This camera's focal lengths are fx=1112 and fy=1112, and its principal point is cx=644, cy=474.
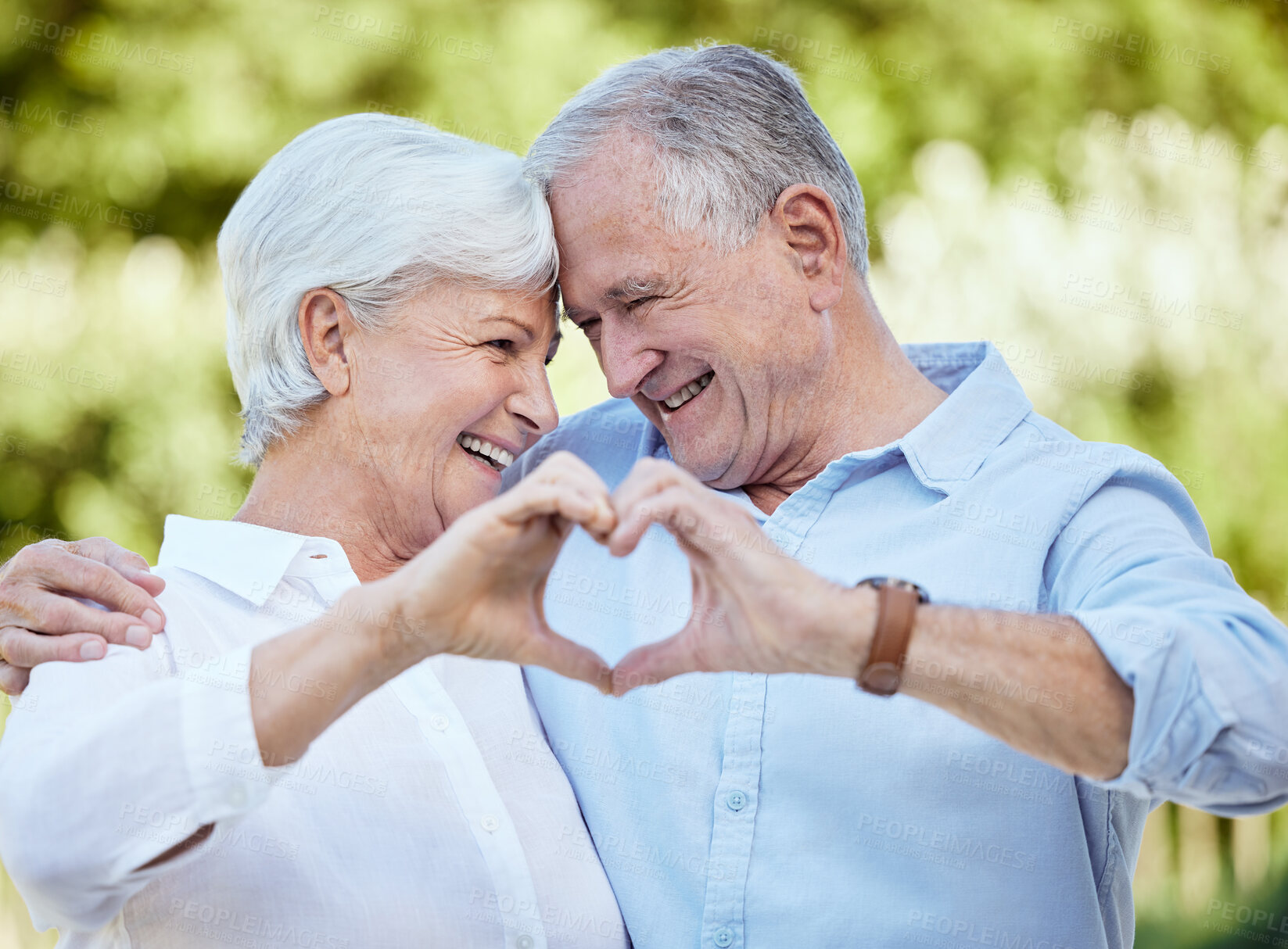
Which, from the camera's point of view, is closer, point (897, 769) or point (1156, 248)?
point (897, 769)

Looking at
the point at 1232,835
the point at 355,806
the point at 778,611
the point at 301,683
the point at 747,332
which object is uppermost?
the point at 747,332

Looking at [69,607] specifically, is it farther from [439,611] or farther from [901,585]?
[901,585]

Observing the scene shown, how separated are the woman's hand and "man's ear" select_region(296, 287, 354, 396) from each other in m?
0.90

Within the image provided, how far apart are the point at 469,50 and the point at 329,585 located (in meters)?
4.20

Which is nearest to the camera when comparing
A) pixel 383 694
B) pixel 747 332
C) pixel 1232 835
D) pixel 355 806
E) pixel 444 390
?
pixel 355 806

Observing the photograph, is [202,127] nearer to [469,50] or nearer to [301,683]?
[469,50]

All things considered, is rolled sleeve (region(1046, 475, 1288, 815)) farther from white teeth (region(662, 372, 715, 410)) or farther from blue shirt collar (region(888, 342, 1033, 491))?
white teeth (region(662, 372, 715, 410))

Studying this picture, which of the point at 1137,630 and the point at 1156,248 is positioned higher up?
the point at 1156,248

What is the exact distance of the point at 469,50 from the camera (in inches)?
219

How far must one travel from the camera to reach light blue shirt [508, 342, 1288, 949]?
1885 mm

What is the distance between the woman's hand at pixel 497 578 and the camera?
1319 millimetres

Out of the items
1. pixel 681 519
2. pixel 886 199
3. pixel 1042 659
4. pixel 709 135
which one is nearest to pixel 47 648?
pixel 681 519

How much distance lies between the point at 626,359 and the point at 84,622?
1.15 m

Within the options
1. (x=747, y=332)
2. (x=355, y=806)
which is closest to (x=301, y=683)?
(x=355, y=806)
